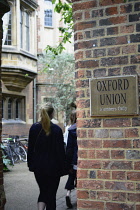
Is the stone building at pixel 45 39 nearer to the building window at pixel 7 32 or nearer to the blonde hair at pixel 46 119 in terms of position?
the building window at pixel 7 32

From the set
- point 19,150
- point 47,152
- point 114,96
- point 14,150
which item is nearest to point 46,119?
point 47,152

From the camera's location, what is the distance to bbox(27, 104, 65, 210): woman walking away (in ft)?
15.5

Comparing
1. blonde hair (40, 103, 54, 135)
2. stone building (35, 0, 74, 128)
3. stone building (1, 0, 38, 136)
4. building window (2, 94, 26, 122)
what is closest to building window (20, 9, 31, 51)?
stone building (1, 0, 38, 136)

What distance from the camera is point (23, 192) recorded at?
26.6ft

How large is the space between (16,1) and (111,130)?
49.6 feet

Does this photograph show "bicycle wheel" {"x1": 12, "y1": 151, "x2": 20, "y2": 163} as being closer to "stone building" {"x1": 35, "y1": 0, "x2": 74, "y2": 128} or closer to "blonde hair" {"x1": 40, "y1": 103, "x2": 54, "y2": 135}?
"stone building" {"x1": 35, "y1": 0, "x2": 74, "y2": 128}

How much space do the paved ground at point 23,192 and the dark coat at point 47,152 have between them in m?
1.85

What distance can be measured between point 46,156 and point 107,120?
4.70 feet

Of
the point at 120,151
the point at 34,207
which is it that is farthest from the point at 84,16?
the point at 34,207

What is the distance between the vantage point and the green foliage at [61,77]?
64.6 ft

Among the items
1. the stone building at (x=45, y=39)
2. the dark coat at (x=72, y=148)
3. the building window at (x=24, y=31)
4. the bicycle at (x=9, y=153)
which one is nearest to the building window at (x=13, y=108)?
the stone building at (x=45, y=39)

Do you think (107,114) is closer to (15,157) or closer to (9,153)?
(9,153)

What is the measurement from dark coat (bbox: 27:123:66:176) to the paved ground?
1.85 m

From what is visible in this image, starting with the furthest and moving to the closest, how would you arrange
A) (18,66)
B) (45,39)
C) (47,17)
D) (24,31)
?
(47,17) → (45,39) → (24,31) → (18,66)
